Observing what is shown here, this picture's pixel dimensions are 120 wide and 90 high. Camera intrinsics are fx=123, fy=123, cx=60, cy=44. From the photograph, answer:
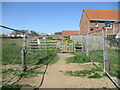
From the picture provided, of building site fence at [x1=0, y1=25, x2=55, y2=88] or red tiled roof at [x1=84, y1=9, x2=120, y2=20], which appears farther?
red tiled roof at [x1=84, y1=9, x2=120, y2=20]

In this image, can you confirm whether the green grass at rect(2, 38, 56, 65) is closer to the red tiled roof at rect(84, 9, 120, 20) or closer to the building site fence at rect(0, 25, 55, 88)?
the building site fence at rect(0, 25, 55, 88)

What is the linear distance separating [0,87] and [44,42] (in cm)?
954

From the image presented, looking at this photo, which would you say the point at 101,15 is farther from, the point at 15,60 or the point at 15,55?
the point at 15,60

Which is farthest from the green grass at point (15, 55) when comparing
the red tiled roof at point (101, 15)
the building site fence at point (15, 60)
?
the red tiled roof at point (101, 15)

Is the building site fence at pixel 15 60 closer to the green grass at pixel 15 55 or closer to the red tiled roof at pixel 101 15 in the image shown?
the green grass at pixel 15 55

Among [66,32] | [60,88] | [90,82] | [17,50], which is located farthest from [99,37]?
[66,32]

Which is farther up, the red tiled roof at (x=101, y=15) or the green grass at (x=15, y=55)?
the red tiled roof at (x=101, y=15)

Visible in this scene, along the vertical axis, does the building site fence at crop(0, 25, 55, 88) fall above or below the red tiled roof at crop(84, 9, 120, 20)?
below

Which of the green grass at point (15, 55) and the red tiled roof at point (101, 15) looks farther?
the red tiled roof at point (101, 15)

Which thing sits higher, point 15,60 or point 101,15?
point 101,15

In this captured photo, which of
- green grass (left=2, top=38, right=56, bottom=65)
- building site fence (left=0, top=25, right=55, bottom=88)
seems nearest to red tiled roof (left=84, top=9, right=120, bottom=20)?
building site fence (left=0, top=25, right=55, bottom=88)

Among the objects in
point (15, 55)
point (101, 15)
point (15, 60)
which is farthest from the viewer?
point (101, 15)

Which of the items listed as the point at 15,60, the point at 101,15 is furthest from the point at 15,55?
the point at 101,15

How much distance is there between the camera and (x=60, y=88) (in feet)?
12.4
